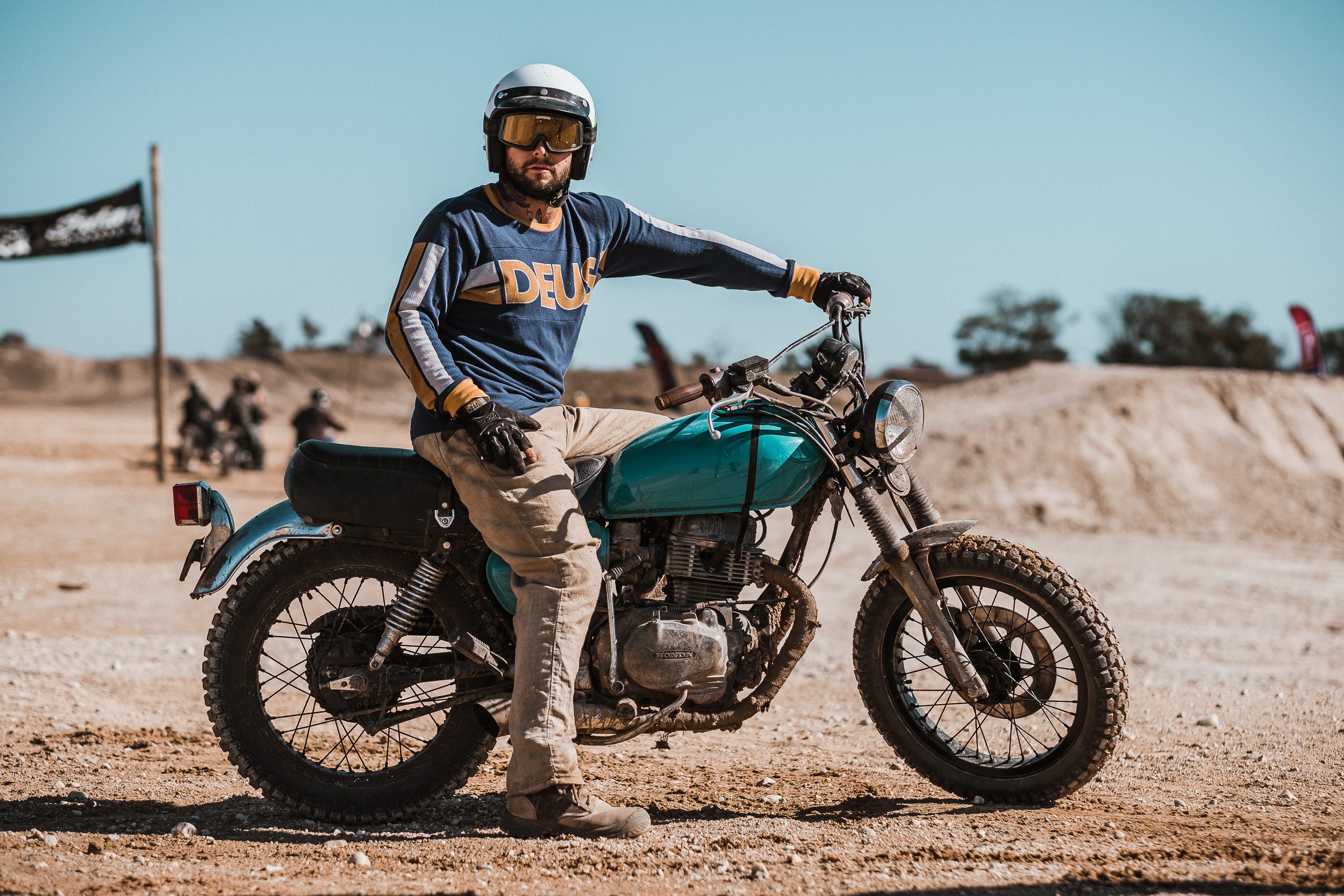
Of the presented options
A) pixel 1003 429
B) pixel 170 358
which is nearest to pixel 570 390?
pixel 170 358

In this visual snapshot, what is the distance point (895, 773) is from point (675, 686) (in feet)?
4.02

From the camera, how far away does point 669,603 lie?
4.09 metres

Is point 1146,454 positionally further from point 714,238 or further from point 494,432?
point 494,432

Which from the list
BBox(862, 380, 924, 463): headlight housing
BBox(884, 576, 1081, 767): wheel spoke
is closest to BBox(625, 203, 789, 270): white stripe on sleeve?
BBox(862, 380, 924, 463): headlight housing

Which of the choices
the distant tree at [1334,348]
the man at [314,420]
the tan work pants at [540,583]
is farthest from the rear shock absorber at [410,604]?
the distant tree at [1334,348]

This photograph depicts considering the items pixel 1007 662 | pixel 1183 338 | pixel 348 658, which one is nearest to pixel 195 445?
pixel 348 658

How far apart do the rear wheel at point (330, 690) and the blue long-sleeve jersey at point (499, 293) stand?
22.7 inches

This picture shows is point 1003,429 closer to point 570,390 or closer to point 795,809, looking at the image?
point 795,809

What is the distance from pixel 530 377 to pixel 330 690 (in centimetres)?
125

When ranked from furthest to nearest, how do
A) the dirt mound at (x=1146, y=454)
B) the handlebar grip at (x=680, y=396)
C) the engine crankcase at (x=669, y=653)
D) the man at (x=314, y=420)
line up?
1. the dirt mound at (x=1146, y=454)
2. the man at (x=314, y=420)
3. the engine crankcase at (x=669, y=653)
4. the handlebar grip at (x=680, y=396)

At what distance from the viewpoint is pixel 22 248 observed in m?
17.5

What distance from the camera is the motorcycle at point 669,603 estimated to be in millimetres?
3979

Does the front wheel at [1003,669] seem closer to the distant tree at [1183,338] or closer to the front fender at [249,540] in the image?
the front fender at [249,540]

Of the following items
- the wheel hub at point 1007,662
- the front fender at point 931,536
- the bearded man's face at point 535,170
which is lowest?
the wheel hub at point 1007,662
